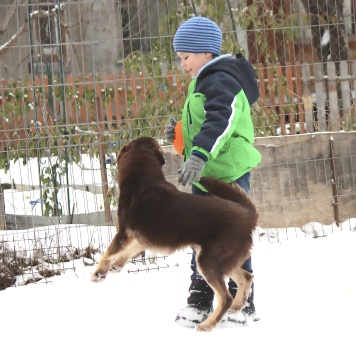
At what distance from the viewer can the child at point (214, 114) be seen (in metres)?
4.47

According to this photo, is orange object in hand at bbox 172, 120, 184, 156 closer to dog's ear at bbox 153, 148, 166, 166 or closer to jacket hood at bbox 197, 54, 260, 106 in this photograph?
dog's ear at bbox 153, 148, 166, 166

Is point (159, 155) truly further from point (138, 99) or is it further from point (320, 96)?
point (320, 96)

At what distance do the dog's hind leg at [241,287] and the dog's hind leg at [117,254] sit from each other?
23.9 inches

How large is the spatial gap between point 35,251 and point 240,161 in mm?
2589

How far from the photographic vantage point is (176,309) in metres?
5.23

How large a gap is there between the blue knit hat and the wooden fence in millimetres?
2159

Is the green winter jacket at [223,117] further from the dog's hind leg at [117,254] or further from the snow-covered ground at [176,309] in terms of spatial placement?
the snow-covered ground at [176,309]

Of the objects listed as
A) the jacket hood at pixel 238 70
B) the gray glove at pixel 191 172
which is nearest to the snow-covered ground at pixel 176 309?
the gray glove at pixel 191 172

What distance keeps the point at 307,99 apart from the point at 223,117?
3.71 metres

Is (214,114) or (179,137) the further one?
(179,137)

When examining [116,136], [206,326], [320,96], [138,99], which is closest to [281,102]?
[320,96]

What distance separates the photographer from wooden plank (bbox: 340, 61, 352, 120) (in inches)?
Result: 316

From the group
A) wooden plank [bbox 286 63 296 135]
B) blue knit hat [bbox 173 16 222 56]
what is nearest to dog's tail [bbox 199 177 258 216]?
blue knit hat [bbox 173 16 222 56]

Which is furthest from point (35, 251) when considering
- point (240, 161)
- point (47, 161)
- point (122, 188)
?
point (240, 161)
